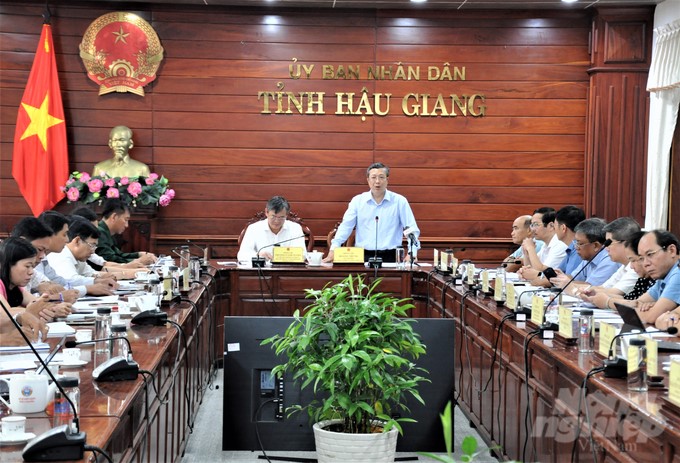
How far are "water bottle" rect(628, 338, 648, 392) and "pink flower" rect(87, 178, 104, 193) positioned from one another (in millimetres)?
5631

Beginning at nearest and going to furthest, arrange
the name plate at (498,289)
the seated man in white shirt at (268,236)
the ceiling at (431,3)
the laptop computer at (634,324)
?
1. the laptop computer at (634,324)
2. the name plate at (498,289)
3. the seated man in white shirt at (268,236)
4. the ceiling at (431,3)

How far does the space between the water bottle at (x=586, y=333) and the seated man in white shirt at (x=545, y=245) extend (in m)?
2.67

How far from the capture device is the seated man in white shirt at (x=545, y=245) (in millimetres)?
5961

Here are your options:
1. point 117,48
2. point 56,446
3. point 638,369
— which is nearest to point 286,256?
point 117,48

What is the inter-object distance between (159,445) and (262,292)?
314 centimetres

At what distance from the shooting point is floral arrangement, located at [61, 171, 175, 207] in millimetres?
7430

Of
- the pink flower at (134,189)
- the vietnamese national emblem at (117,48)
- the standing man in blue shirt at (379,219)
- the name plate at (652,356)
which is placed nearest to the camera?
the name plate at (652,356)

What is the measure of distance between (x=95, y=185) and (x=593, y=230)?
4.08 m

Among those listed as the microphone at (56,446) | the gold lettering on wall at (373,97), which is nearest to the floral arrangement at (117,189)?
the gold lettering on wall at (373,97)

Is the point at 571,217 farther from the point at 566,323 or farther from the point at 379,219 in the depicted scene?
the point at 566,323

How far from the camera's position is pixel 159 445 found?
126 inches

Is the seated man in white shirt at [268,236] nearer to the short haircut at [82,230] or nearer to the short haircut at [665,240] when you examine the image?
the short haircut at [82,230]

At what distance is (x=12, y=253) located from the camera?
3789mm

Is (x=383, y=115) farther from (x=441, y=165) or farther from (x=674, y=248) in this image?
(x=674, y=248)
